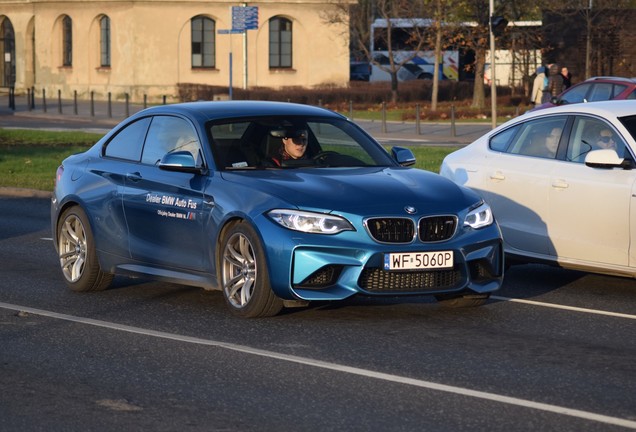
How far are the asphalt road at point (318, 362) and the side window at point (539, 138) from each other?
1089 millimetres

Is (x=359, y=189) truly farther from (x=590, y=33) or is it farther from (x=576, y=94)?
(x=590, y=33)

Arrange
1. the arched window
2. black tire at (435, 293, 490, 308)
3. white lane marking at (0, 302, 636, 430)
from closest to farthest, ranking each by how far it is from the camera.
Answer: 1. white lane marking at (0, 302, 636, 430)
2. black tire at (435, 293, 490, 308)
3. the arched window

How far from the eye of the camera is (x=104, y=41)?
62562 millimetres

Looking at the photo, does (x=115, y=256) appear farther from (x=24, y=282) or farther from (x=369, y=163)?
(x=369, y=163)

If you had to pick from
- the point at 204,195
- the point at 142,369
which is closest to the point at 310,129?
the point at 204,195

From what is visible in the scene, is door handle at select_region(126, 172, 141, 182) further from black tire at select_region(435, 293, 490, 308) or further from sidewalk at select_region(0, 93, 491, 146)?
sidewalk at select_region(0, 93, 491, 146)

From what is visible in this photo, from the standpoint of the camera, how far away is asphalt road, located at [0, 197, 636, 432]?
6676 mm

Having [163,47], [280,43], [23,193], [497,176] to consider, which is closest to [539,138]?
[497,176]

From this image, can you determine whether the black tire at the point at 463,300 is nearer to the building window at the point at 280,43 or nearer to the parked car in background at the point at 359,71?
the building window at the point at 280,43

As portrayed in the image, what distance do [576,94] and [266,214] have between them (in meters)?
18.4

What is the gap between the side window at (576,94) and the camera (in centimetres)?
2650

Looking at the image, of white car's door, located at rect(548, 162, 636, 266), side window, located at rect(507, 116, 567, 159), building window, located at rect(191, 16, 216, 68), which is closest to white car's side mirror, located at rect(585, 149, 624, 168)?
white car's door, located at rect(548, 162, 636, 266)

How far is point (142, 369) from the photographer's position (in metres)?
7.92

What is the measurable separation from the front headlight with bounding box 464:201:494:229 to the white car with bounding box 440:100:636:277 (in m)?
1.27
